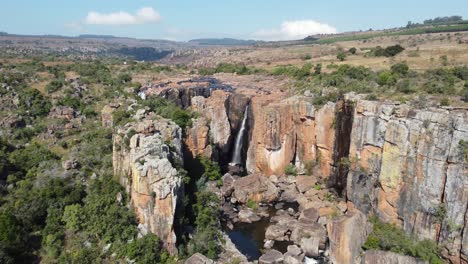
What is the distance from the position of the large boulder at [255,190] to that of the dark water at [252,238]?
210cm

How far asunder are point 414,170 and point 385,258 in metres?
6.42

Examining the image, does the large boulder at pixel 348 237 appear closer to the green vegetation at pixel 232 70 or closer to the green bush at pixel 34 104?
the green bush at pixel 34 104

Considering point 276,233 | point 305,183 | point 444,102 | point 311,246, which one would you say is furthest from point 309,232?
point 444,102

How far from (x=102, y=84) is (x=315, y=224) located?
38.9 meters

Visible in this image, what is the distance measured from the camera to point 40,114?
149 feet

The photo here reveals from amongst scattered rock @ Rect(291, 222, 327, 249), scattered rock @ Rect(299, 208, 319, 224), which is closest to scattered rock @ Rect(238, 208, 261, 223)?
scattered rock @ Rect(299, 208, 319, 224)

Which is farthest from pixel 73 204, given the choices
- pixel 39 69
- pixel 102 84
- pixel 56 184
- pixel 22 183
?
pixel 39 69

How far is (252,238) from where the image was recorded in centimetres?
3080

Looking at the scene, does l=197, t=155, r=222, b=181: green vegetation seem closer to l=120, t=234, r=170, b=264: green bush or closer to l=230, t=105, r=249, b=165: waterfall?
l=230, t=105, r=249, b=165: waterfall

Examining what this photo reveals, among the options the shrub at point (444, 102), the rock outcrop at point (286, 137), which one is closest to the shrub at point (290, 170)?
the rock outcrop at point (286, 137)

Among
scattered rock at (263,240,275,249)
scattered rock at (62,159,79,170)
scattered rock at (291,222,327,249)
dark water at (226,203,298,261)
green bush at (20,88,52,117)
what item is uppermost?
green bush at (20,88,52,117)

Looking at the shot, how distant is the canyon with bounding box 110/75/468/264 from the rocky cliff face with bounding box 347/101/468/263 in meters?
0.07

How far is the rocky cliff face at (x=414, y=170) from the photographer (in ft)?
80.0

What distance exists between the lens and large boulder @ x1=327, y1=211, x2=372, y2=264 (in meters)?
26.6
